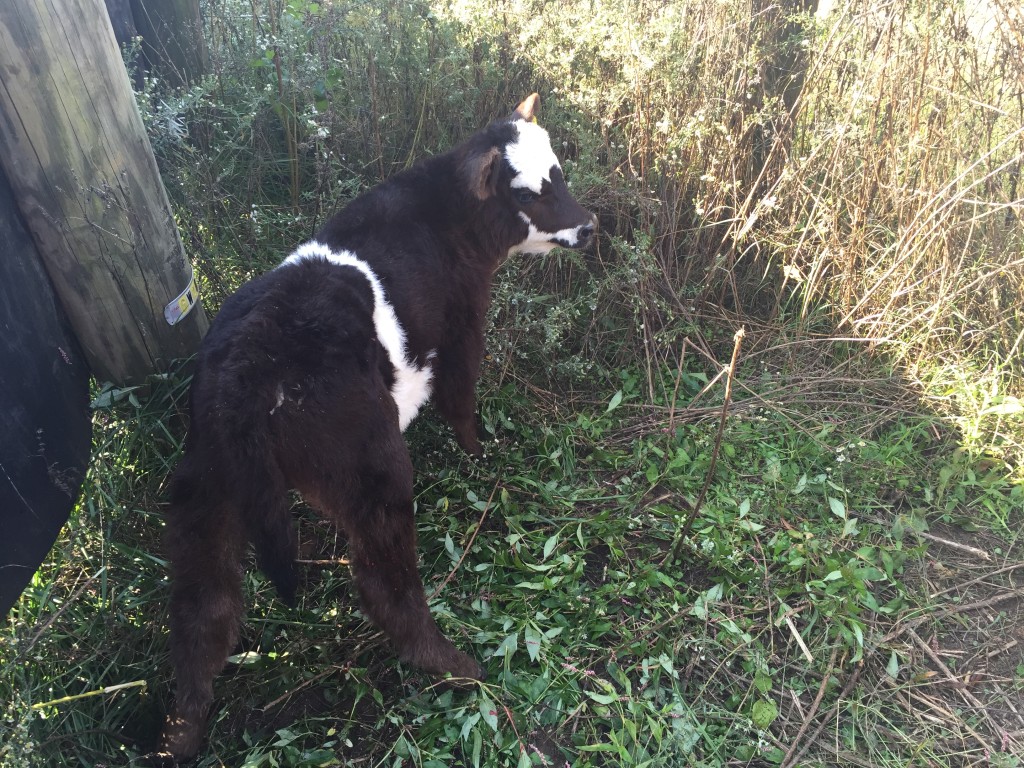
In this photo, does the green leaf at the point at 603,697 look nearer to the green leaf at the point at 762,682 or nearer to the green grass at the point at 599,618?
the green grass at the point at 599,618

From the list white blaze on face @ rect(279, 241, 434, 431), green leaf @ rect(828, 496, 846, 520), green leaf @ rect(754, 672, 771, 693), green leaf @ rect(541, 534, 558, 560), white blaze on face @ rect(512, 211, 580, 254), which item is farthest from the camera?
white blaze on face @ rect(512, 211, 580, 254)

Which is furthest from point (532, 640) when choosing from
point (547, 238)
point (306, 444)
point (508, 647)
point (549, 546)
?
point (547, 238)

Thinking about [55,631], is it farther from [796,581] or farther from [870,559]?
[870,559]

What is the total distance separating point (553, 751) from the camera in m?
2.29

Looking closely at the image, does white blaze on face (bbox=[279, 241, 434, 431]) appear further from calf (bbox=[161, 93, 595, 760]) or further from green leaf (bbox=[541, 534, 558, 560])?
green leaf (bbox=[541, 534, 558, 560])

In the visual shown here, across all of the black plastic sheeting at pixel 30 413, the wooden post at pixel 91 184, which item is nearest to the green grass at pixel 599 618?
the black plastic sheeting at pixel 30 413

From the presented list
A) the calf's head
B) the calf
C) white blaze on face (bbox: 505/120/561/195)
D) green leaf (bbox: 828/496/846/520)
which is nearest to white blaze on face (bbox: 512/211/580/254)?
the calf's head

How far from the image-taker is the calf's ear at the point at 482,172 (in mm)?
2996

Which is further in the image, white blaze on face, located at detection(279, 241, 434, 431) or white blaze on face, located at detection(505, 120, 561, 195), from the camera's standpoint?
white blaze on face, located at detection(505, 120, 561, 195)

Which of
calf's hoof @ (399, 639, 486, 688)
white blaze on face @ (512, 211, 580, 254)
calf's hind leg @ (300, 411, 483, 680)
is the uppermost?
white blaze on face @ (512, 211, 580, 254)

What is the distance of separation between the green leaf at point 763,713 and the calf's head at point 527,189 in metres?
2.18

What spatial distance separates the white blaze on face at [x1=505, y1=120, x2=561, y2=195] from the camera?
3.19 metres

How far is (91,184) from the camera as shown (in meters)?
2.35

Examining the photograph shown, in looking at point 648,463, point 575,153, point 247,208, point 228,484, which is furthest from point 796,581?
point 247,208
